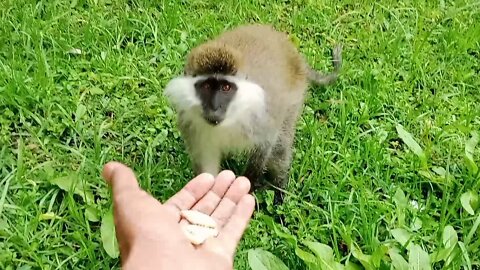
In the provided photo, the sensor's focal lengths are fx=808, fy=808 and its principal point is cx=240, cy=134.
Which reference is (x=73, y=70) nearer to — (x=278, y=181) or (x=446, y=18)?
(x=278, y=181)

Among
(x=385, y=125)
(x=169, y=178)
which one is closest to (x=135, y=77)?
(x=169, y=178)

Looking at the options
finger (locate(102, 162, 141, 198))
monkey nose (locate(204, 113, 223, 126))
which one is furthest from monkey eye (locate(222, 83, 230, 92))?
finger (locate(102, 162, 141, 198))

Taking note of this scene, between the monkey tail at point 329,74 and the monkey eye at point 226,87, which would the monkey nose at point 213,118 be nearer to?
the monkey eye at point 226,87

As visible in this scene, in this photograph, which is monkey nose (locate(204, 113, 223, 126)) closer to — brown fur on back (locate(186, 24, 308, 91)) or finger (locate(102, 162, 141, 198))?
brown fur on back (locate(186, 24, 308, 91))

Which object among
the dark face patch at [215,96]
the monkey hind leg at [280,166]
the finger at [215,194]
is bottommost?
the monkey hind leg at [280,166]

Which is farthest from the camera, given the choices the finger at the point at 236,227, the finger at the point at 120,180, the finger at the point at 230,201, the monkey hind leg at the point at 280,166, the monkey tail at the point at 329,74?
the monkey tail at the point at 329,74

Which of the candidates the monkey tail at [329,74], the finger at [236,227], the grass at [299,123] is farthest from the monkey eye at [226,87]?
the monkey tail at [329,74]
